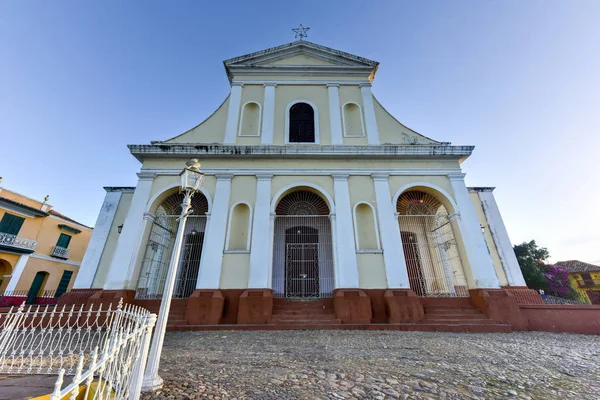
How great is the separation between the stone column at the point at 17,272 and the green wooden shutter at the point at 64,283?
2020 mm

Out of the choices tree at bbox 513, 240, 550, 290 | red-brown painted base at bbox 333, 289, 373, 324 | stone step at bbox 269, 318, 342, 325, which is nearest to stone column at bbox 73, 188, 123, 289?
stone step at bbox 269, 318, 342, 325

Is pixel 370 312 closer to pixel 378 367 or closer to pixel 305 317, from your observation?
pixel 305 317

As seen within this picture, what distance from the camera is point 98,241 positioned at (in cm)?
778

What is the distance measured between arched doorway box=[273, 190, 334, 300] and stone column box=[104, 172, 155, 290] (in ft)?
13.4

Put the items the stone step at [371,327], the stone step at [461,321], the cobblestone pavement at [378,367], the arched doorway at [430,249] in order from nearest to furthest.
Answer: the cobblestone pavement at [378,367] < the stone step at [371,327] < the stone step at [461,321] < the arched doorway at [430,249]

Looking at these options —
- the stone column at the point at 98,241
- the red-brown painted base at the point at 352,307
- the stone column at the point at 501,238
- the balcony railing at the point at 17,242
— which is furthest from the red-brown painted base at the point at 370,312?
the balcony railing at the point at 17,242

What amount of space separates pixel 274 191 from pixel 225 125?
3307mm

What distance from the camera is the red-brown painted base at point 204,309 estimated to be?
5922 millimetres

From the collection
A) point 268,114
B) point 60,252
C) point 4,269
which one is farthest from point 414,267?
point 4,269

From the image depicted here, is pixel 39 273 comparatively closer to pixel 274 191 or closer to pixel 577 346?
pixel 274 191

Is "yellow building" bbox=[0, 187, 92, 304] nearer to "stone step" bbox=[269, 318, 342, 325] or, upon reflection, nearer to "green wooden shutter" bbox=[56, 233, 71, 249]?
"green wooden shutter" bbox=[56, 233, 71, 249]

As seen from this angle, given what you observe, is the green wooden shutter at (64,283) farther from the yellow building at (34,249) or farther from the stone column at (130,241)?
the stone column at (130,241)

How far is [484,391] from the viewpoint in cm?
252

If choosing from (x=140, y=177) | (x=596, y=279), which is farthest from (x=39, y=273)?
(x=596, y=279)
